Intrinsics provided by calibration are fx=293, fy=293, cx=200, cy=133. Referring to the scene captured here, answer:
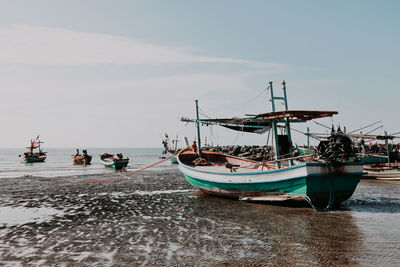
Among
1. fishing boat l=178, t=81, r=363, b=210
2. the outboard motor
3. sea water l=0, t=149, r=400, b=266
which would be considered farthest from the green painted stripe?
the outboard motor

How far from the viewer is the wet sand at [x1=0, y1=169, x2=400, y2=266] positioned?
7.54m

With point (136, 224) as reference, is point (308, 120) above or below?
above

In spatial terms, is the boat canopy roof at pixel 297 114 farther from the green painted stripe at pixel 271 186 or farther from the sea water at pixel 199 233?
the sea water at pixel 199 233

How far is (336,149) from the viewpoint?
503 inches

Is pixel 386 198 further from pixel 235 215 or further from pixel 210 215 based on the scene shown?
pixel 210 215

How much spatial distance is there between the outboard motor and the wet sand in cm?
239

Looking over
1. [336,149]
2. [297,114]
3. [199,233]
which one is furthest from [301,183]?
[199,233]

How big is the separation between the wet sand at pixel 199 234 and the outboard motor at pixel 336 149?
94.2 inches

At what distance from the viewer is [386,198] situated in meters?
16.0

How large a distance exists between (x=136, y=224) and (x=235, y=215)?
426 centimetres

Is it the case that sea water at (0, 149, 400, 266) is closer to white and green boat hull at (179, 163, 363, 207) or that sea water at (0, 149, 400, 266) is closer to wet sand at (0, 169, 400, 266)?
wet sand at (0, 169, 400, 266)

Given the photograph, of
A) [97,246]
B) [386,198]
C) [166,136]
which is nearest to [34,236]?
[97,246]

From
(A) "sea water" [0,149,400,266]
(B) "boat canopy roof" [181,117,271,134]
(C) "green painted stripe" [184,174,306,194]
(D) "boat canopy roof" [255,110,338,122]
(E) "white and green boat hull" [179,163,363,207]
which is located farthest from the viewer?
(B) "boat canopy roof" [181,117,271,134]

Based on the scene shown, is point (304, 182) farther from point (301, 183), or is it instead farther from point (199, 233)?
point (199, 233)
